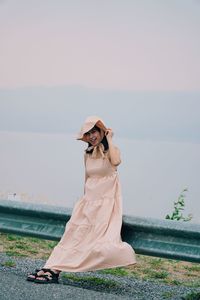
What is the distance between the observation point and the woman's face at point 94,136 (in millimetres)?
6332

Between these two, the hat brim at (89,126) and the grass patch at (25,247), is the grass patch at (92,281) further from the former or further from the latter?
the hat brim at (89,126)

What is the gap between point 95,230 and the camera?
6.07 metres

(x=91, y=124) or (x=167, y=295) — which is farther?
(x=91, y=124)

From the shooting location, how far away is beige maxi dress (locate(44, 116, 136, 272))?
231 inches

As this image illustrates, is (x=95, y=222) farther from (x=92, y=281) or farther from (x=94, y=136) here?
(x=94, y=136)

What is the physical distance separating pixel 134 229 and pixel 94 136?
2.80 feet

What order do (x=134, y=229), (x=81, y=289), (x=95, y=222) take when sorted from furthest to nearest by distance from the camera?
(x=95, y=222) < (x=134, y=229) < (x=81, y=289)

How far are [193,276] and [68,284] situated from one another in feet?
3.97

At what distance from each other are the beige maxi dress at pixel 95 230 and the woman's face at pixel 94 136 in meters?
0.13

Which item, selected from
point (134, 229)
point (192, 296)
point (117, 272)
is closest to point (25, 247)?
point (117, 272)

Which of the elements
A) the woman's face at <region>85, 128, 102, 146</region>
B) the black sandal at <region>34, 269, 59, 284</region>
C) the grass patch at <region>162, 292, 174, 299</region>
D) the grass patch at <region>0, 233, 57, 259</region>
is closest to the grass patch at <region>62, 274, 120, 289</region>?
the black sandal at <region>34, 269, 59, 284</region>

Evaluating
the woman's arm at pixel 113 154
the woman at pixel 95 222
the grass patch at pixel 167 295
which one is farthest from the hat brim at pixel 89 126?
the grass patch at pixel 167 295

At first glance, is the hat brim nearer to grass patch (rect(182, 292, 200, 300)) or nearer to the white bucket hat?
the white bucket hat

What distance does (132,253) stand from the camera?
19.3 feet
